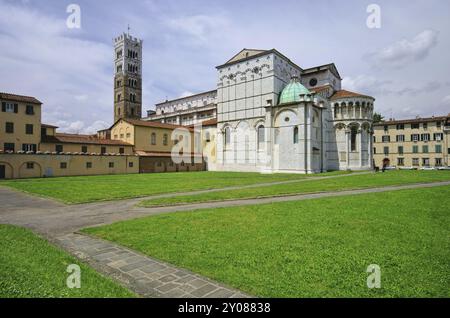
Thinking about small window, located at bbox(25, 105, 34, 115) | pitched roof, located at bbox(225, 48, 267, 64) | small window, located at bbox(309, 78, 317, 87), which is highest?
pitched roof, located at bbox(225, 48, 267, 64)

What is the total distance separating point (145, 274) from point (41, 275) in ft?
6.87

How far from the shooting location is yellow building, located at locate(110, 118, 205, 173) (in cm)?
5009

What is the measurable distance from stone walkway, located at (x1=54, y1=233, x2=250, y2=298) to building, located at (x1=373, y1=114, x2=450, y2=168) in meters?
74.6

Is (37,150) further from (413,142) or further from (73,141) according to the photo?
(413,142)

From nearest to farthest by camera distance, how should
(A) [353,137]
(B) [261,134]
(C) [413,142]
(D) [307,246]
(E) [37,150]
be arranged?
→ (D) [307,246] → (E) [37,150] → (A) [353,137] → (B) [261,134] → (C) [413,142]

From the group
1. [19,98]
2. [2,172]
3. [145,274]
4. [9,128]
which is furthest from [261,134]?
[145,274]

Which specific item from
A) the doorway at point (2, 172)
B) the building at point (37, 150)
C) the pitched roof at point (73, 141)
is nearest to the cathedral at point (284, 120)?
the pitched roof at point (73, 141)

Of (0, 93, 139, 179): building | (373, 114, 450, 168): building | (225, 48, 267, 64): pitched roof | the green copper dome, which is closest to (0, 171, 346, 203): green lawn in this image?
(0, 93, 139, 179): building

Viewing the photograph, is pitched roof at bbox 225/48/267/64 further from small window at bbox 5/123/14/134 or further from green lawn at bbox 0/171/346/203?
small window at bbox 5/123/14/134

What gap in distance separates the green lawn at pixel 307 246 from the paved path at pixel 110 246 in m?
0.34

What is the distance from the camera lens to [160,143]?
54.4 metres

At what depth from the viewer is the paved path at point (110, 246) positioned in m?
4.72
